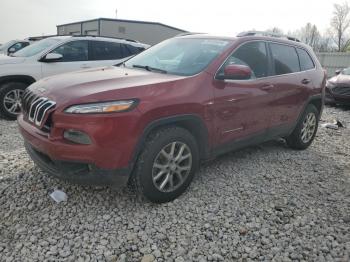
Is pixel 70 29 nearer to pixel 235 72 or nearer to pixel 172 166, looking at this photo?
pixel 235 72

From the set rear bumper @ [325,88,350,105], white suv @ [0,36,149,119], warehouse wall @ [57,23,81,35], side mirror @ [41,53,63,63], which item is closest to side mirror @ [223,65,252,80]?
white suv @ [0,36,149,119]

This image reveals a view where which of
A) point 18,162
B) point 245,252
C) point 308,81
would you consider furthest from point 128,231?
point 308,81

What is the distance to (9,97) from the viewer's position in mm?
6645

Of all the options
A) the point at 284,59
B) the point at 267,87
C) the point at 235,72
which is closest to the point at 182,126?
the point at 235,72

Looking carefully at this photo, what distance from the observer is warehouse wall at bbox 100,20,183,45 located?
93.6 ft

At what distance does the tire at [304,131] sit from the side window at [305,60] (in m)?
0.62

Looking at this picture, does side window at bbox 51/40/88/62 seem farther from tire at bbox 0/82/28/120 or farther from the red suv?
the red suv

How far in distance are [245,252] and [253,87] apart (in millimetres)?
2041

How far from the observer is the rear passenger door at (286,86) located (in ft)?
15.5

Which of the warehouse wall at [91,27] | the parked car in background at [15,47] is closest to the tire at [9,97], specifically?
the parked car in background at [15,47]

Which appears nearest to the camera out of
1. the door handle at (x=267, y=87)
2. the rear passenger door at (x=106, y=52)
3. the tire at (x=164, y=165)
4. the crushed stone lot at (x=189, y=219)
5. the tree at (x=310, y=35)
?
the crushed stone lot at (x=189, y=219)

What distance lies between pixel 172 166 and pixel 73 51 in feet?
16.4

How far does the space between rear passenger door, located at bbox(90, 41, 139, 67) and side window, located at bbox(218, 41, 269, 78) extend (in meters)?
3.93

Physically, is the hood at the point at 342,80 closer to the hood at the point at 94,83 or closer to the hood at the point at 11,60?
the hood at the point at 94,83
